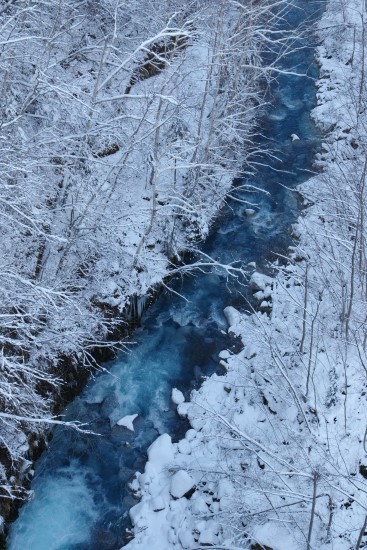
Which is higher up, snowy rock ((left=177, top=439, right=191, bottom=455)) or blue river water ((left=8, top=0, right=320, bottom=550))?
blue river water ((left=8, top=0, right=320, bottom=550))

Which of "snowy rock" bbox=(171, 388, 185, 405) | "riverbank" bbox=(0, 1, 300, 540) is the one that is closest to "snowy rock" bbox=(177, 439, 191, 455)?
"snowy rock" bbox=(171, 388, 185, 405)

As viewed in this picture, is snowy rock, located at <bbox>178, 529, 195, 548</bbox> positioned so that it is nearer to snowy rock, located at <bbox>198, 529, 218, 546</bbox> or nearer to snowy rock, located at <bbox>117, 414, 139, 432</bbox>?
snowy rock, located at <bbox>198, 529, 218, 546</bbox>

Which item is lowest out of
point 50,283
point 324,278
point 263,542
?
point 263,542

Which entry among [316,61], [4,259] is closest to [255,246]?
[4,259]

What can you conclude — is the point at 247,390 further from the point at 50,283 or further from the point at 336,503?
the point at 50,283

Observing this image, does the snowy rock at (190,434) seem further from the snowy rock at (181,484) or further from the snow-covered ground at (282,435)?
the snowy rock at (181,484)

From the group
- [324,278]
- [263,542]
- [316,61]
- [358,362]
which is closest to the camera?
[263,542]

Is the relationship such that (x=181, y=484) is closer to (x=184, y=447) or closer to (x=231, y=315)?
(x=184, y=447)
